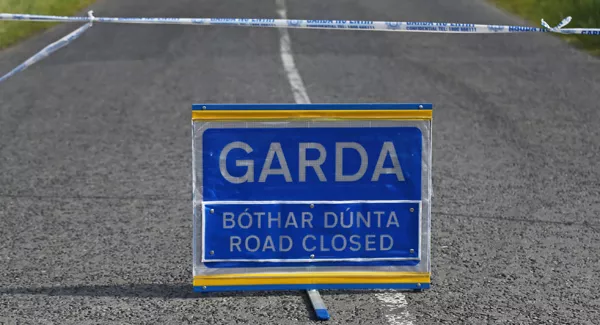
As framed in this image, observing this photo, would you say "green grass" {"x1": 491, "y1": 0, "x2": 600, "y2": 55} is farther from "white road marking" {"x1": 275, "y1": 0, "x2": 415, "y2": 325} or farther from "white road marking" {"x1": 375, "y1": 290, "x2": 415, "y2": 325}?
"white road marking" {"x1": 375, "y1": 290, "x2": 415, "y2": 325}

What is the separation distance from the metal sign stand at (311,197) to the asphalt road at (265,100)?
151 millimetres

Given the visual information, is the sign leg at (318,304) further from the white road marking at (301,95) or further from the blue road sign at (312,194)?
the white road marking at (301,95)

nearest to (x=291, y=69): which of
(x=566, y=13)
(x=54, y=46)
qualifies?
(x=566, y=13)

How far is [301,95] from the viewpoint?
13.4 m

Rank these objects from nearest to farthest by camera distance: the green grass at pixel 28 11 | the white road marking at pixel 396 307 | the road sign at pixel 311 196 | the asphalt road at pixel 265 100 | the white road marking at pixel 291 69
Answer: the white road marking at pixel 396 307, the asphalt road at pixel 265 100, the road sign at pixel 311 196, the white road marking at pixel 291 69, the green grass at pixel 28 11

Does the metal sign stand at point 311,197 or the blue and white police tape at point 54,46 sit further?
the blue and white police tape at point 54,46

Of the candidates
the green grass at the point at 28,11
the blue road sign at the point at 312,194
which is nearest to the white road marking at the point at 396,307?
the blue road sign at the point at 312,194

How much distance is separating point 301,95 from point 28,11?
9790 millimetres

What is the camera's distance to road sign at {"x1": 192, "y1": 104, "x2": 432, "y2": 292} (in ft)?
19.2

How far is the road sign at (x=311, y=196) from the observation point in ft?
19.2

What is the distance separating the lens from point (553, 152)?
34.0ft

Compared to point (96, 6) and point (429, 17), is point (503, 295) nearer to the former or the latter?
point (429, 17)

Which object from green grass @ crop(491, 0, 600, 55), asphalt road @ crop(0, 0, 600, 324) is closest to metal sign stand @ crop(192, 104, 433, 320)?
A: asphalt road @ crop(0, 0, 600, 324)

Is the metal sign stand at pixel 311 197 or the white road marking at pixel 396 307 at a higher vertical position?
the metal sign stand at pixel 311 197
